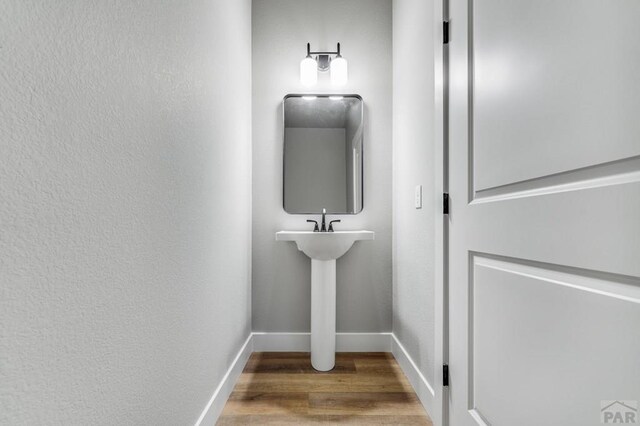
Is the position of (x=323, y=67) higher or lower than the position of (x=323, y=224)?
higher

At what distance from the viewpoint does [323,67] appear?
8.02 feet

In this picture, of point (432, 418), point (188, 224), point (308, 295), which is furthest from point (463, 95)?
point (308, 295)

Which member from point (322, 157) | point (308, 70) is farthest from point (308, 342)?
point (308, 70)

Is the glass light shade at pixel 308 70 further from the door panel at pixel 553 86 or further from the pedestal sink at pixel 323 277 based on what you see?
the door panel at pixel 553 86

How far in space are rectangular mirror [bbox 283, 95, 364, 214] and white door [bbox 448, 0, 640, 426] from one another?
120cm

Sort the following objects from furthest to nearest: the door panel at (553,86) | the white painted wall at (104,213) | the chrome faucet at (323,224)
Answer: the chrome faucet at (323,224) < the door panel at (553,86) < the white painted wall at (104,213)

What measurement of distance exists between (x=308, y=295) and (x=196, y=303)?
125cm

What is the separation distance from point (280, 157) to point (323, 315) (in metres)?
1.14

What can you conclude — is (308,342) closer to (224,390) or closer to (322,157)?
(224,390)

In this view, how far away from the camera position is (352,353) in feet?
7.82

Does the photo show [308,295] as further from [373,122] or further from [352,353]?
[373,122]

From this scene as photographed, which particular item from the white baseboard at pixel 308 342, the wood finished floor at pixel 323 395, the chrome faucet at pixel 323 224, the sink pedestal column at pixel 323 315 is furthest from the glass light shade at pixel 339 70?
the wood finished floor at pixel 323 395

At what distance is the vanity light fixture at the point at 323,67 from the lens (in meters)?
2.37

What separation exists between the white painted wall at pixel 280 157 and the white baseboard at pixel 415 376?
0.74 feet
